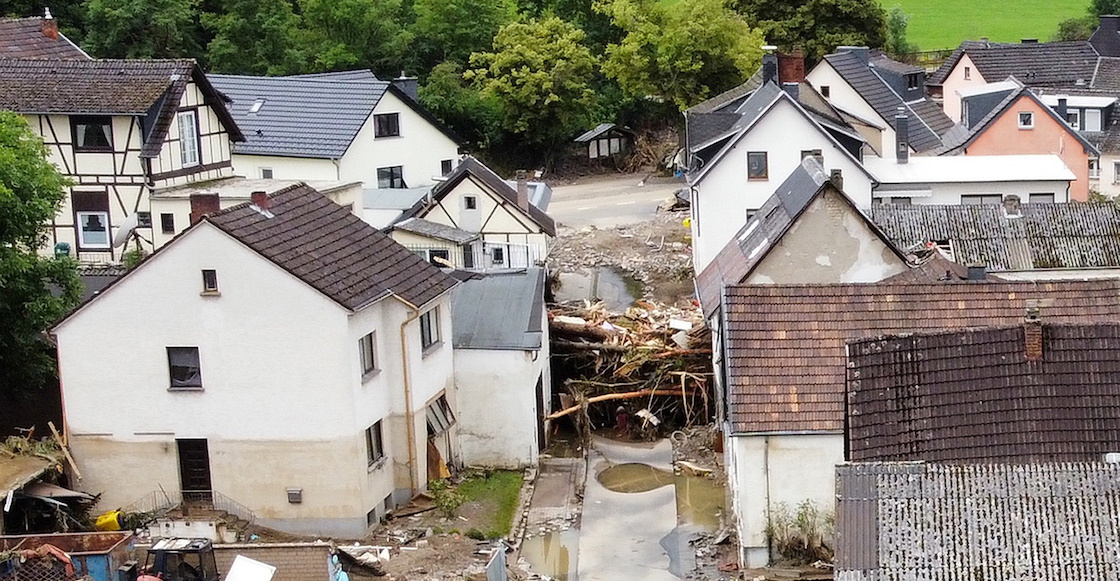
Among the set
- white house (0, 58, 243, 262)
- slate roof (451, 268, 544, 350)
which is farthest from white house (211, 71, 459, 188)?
slate roof (451, 268, 544, 350)

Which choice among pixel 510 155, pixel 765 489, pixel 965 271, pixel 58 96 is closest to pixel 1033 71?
pixel 510 155

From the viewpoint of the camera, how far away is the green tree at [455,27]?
72.9 m

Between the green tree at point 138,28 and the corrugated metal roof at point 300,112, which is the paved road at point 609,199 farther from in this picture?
the green tree at point 138,28

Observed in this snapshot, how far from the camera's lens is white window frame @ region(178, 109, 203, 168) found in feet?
145

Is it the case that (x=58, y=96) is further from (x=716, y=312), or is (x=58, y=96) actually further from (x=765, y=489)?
(x=765, y=489)

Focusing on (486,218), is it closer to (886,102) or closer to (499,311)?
(499,311)

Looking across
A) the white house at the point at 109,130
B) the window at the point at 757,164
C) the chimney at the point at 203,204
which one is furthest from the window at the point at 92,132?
the window at the point at 757,164

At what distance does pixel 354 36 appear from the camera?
236 feet

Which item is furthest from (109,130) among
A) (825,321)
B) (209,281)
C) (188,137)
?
(825,321)

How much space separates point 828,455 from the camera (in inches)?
1060

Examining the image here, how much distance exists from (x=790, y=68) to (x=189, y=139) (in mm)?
19465

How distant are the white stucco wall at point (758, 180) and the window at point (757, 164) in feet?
0.38

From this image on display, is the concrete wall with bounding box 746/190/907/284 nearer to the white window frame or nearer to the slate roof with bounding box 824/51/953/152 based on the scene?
the white window frame

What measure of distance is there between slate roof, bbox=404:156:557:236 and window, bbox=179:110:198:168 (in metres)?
6.42
